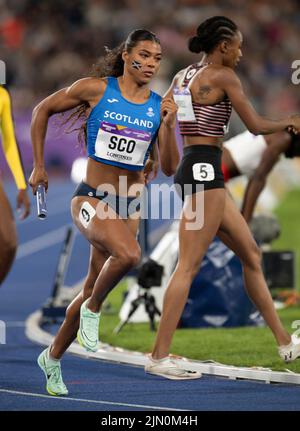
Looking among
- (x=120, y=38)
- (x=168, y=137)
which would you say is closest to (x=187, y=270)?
(x=168, y=137)

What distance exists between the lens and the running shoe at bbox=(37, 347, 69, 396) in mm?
7141

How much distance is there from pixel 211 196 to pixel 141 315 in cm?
365

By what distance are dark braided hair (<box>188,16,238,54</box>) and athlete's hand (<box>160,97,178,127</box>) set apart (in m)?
0.67

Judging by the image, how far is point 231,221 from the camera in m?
7.78

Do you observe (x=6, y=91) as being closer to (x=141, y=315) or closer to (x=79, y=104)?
(x=79, y=104)

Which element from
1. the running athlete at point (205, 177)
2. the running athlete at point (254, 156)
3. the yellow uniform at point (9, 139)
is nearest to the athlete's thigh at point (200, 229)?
the running athlete at point (205, 177)

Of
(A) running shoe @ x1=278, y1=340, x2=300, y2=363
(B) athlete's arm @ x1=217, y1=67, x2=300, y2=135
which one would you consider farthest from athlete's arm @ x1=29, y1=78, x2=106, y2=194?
(A) running shoe @ x1=278, y1=340, x2=300, y2=363

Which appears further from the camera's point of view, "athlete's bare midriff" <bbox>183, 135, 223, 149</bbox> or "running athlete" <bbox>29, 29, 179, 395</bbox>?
"athlete's bare midriff" <bbox>183, 135, 223, 149</bbox>

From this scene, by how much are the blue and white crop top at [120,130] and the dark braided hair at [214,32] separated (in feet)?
2.45

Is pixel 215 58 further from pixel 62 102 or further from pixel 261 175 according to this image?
pixel 261 175

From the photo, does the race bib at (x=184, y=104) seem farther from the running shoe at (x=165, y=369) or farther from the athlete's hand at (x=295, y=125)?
the running shoe at (x=165, y=369)

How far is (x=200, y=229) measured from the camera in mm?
7699

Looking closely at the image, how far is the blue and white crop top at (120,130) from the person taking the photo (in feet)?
23.9

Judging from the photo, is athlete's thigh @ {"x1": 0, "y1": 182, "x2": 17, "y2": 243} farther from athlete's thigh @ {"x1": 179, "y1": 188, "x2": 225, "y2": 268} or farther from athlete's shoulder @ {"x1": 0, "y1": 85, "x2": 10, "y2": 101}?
athlete's thigh @ {"x1": 179, "y1": 188, "x2": 225, "y2": 268}
